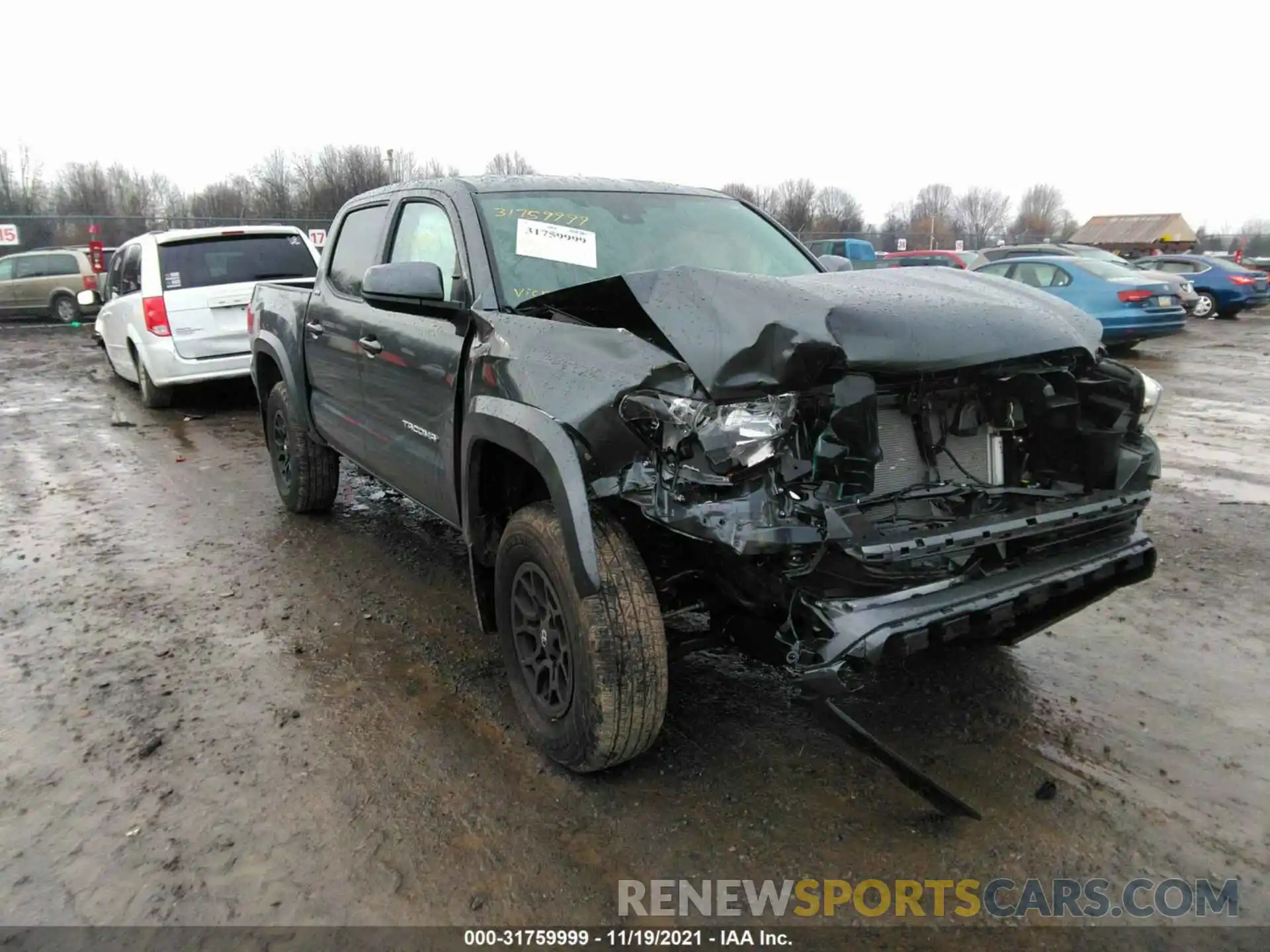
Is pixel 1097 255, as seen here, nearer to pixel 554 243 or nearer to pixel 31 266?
pixel 554 243

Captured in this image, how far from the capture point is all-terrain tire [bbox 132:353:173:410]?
31.5 feet

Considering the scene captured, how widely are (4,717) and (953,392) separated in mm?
3725

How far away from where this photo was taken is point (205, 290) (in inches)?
348

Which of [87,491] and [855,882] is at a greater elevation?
[855,882]

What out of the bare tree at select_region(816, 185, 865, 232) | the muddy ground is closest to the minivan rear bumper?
the muddy ground

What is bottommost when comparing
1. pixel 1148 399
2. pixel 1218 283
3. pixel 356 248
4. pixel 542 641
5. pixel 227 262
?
pixel 1218 283

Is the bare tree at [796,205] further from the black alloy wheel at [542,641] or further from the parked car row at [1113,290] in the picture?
the black alloy wheel at [542,641]

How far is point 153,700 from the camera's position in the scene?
3.57 m

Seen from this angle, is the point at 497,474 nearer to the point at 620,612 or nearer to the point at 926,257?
the point at 620,612

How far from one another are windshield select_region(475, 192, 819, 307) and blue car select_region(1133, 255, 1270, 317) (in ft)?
63.2

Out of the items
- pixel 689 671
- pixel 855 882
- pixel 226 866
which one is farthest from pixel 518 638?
pixel 855 882

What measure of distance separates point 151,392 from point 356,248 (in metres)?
6.13

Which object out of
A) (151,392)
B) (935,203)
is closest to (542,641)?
(151,392)

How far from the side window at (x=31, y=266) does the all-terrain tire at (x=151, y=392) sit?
12.6m
